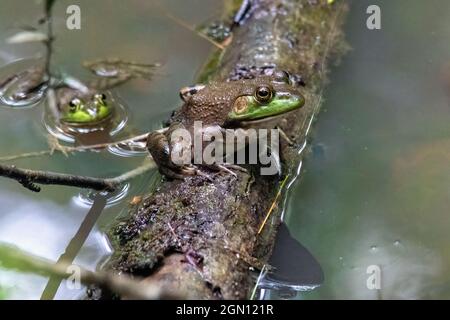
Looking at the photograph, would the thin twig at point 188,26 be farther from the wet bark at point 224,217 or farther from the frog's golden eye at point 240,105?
the frog's golden eye at point 240,105

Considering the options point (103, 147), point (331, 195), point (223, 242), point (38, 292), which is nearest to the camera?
point (223, 242)

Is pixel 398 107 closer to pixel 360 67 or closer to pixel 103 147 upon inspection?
pixel 360 67

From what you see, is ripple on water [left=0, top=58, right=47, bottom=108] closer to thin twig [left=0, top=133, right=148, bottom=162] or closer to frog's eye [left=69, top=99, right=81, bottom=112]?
frog's eye [left=69, top=99, right=81, bottom=112]

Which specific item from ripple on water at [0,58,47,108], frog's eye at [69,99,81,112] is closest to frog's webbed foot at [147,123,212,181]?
frog's eye at [69,99,81,112]

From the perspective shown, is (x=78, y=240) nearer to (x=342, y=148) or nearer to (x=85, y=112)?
(x=85, y=112)

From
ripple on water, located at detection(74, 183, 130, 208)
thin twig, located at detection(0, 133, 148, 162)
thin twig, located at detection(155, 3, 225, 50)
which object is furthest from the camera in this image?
thin twig, located at detection(155, 3, 225, 50)

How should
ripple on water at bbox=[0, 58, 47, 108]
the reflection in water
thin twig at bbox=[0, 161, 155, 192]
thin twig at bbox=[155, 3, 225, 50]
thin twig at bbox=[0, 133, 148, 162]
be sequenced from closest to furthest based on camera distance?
thin twig at bbox=[0, 161, 155, 192] → the reflection in water → thin twig at bbox=[0, 133, 148, 162] → ripple on water at bbox=[0, 58, 47, 108] → thin twig at bbox=[155, 3, 225, 50]

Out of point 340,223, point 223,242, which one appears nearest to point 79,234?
point 223,242
